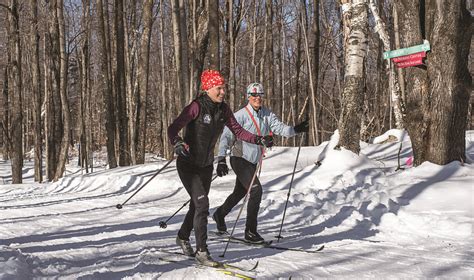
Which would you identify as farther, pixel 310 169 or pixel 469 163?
pixel 310 169

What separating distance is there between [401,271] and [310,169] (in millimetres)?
6177

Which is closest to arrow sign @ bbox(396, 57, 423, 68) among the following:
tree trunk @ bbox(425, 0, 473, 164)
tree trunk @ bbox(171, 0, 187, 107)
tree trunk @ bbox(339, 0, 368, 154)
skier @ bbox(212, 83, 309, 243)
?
tree trunk @ bbox(425, 0, 473, 164)

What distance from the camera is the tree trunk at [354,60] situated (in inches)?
411

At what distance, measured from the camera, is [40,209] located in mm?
10180

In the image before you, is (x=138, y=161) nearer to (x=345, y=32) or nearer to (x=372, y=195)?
(x=345, y=32)

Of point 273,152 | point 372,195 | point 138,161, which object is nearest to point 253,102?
point 372,195

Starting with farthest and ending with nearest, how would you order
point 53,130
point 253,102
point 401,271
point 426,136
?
point 53,130
point 426,136
point 253,102
point 401,271

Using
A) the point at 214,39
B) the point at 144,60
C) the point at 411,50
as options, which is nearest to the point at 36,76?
the point at 144,60

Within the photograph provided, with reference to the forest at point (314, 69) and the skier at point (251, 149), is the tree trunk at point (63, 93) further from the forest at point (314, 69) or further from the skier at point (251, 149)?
the skier at point (251, 149)

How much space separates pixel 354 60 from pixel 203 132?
640cm

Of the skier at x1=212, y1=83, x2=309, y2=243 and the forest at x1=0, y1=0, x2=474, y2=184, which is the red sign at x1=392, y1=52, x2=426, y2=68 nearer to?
the forest at x1=0, y1=0, x2=474, y2=184

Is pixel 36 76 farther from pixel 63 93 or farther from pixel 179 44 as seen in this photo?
pixel 179 44

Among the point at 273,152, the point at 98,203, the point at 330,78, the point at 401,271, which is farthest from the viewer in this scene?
the point at 330,78

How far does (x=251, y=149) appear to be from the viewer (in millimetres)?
6148
